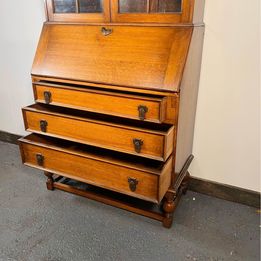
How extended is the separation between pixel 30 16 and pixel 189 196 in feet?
5.43

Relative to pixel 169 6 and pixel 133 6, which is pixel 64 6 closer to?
pixel 133 6

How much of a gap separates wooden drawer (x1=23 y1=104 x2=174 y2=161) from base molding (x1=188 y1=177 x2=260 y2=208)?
63 cm

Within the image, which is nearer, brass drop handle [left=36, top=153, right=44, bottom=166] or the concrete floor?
the concrete floor

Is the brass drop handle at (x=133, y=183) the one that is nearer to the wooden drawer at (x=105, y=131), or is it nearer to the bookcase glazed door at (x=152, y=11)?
the wooden drawer at (x=105, y=131)

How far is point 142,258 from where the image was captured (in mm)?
1310

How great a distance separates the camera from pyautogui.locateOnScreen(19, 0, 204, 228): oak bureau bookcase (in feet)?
3.85

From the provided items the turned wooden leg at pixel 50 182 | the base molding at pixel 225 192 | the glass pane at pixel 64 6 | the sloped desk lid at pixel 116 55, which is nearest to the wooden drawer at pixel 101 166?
the turned wooden leg at pixel 50 182

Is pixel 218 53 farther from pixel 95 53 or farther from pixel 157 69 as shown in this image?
pixel 95 53

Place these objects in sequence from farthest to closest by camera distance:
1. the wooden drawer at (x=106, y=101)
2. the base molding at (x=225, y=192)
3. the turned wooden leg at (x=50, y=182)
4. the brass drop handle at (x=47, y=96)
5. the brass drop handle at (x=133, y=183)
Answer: the turned wooden leg at (x=50, y=182) → the base molding at (x=225, y=192) → the brass drop handle at (x=47, y=96) → the brass drop handle at (x=133, y=183) → the wooden drawer at (x=106, y=101)

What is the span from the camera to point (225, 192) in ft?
5.57

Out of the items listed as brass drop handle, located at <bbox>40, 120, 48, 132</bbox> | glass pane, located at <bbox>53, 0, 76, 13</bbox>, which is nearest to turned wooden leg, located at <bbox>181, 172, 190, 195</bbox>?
brass drop handle, located at <bbox>40, 120, 48, 132</bbox>

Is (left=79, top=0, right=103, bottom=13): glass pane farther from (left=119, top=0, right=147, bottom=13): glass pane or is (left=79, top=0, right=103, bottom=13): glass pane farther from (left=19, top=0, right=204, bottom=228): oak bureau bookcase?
(left=119, top=0, right=147, bottom=13): glass pane

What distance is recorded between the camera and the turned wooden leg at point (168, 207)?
1.41 meters

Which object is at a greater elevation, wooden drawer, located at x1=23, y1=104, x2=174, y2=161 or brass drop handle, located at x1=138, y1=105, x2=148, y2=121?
brass drop handle, located at x1=138, y1=105, x2=148, y2=121
